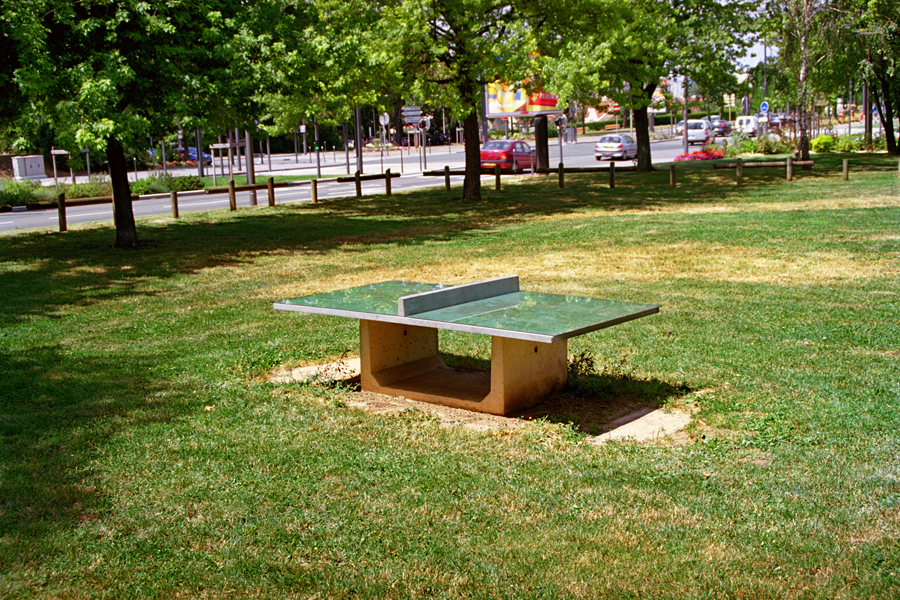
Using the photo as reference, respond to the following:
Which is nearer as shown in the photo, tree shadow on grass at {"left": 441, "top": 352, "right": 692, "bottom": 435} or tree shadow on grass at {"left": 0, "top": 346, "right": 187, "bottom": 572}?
tree shadow on grass at {"left": 0, "top": 346, "right": 187, "bottom": 572}

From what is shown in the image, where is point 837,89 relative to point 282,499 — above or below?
above

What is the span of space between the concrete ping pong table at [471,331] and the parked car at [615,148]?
41.5m

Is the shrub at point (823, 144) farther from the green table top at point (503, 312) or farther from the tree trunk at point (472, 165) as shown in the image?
the green table top at point (503, 312)

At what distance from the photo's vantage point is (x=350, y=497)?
4.81m

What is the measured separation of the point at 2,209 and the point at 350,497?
94.7 ft

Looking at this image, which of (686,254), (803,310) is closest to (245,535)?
(803,310)

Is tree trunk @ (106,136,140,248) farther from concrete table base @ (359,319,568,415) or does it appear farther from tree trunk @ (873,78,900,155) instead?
tree trunk @ (873,78,900,155)

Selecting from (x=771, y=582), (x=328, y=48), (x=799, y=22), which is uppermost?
(x=799, y=22)

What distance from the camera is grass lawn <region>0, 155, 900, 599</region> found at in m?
3.98

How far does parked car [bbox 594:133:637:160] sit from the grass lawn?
36.4m

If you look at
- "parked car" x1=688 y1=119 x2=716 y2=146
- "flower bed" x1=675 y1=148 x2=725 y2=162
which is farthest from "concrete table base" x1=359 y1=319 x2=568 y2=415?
"parked car" x1=688 y1=119 x2=716 y2=146

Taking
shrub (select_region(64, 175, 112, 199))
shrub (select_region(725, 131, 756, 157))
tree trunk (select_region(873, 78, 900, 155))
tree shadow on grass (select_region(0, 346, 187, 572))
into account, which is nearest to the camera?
tree shadow on grass (select_region(0, 346, 187, 572))

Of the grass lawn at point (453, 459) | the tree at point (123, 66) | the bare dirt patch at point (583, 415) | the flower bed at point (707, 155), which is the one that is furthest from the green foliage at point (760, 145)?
the bare dirt patch at point (583, 415)

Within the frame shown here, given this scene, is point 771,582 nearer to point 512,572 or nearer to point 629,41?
point 512,572
